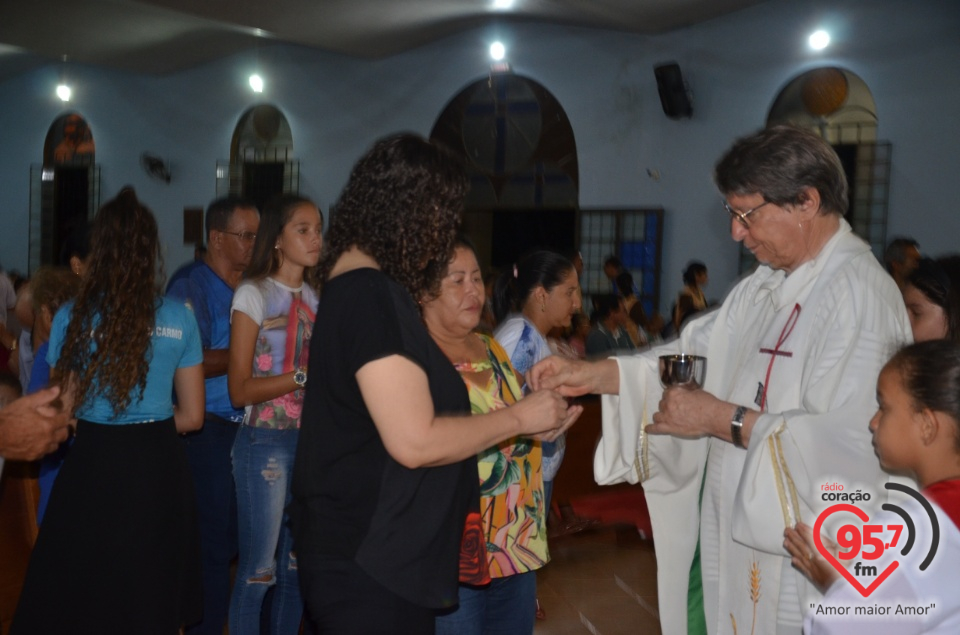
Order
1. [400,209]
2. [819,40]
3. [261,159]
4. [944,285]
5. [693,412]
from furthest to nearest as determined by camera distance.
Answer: [261,159], [819,40], [944,285], [693,412], [400,209]

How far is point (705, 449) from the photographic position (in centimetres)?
281

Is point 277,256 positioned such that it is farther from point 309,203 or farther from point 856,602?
point 856,602

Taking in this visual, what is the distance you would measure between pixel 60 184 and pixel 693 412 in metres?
14.9

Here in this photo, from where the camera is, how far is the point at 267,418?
3340mm

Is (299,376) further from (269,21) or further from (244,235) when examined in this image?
(269,21)

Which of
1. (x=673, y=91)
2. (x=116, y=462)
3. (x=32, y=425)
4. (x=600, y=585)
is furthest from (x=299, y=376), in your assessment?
(x=673, y=91)

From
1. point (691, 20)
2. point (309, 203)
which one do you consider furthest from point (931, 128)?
point (309, 203)

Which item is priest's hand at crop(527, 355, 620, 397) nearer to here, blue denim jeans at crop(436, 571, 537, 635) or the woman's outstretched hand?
blue denim jeans at crop(436, 571, 537, 635)

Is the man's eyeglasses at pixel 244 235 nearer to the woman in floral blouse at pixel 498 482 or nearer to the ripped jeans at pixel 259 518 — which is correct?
the ripped jeans at pixel 259 518

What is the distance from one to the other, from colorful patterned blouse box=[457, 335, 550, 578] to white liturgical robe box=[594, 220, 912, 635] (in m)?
0.23

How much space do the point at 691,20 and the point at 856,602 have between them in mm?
9393

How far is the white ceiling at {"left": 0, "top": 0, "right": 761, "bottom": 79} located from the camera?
397 inches

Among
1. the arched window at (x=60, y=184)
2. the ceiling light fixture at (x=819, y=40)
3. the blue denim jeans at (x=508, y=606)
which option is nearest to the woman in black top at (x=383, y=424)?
the blue denim jeans at (x=508, y=606)

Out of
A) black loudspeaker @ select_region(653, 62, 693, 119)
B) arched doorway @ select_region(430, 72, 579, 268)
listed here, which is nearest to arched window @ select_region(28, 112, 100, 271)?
arched doorway @ select_region(430, 72, 579, 268)
